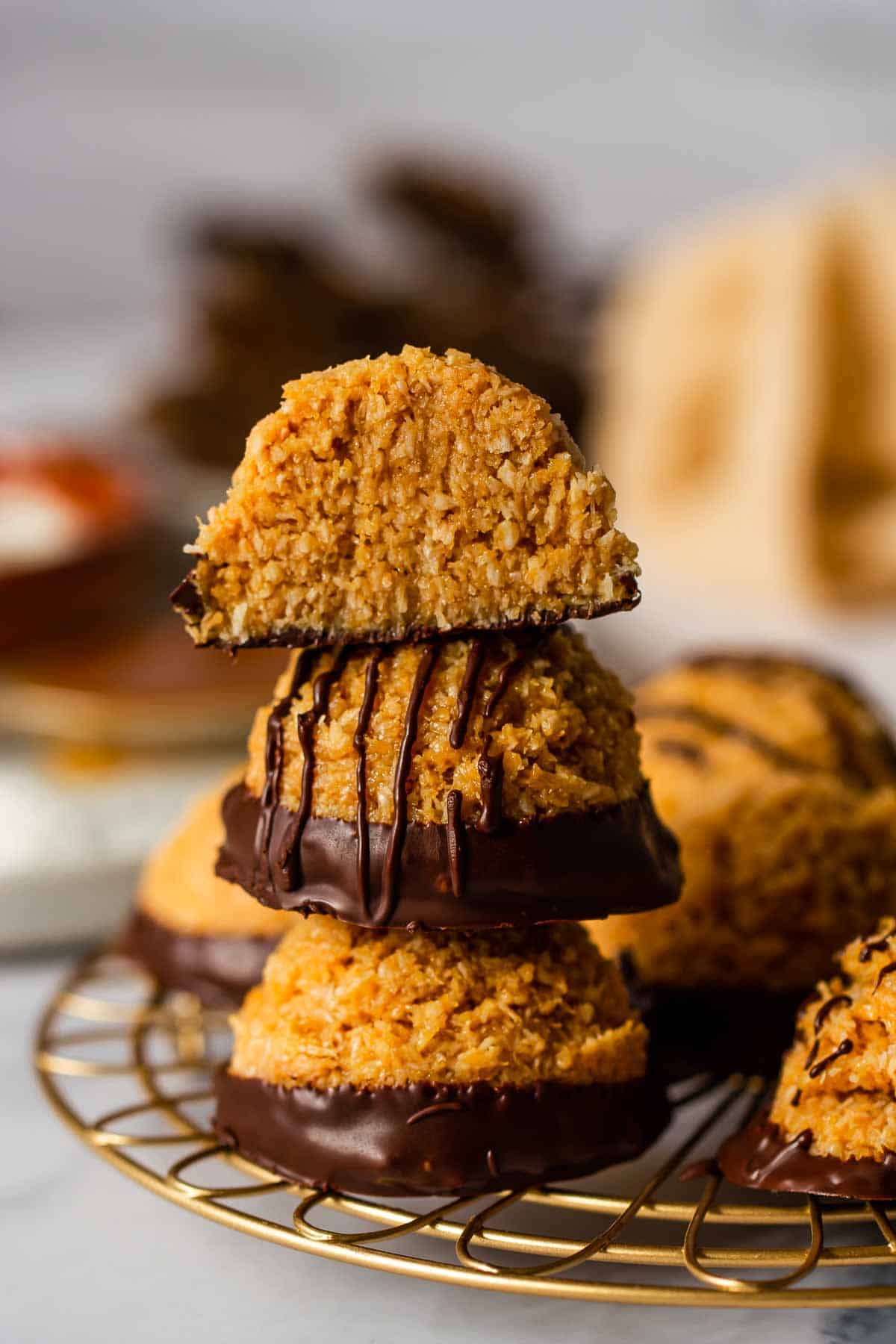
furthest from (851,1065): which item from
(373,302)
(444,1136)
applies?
(373,302)

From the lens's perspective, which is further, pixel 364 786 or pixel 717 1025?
pixel 717 1025

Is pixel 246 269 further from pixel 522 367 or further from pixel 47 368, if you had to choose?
pixel 47 368

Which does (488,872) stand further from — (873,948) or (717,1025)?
(717,1025)

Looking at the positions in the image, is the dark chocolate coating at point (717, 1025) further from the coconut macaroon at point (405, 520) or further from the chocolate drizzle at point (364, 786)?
the coconut macaroon at point (405, 520)

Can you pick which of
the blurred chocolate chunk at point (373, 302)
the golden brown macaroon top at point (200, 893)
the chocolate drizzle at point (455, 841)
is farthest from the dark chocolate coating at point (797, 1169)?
the blurred chocolate chunk at point (373, 302)

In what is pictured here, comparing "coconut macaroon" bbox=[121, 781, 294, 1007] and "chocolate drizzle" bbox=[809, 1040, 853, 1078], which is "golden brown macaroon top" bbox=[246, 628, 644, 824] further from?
"coconut macaroon" bbox=[121, 781, 294, 1007]

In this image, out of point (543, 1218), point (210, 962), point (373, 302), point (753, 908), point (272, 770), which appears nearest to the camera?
point (272, 770)
